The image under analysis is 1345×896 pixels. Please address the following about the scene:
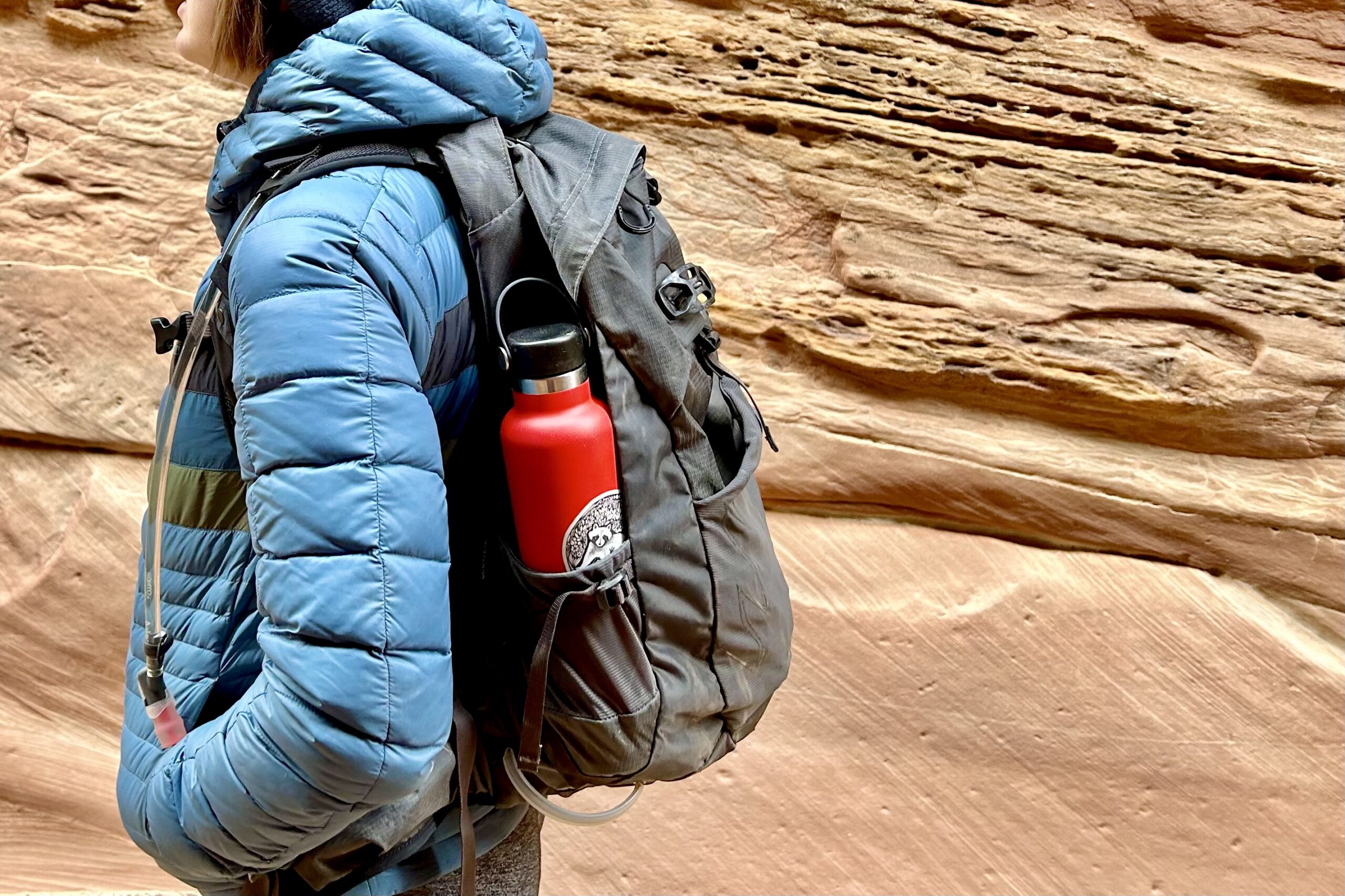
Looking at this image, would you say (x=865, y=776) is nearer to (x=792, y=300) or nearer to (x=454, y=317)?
(x=792, y=300)

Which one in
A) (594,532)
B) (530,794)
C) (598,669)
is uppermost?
(594,532)

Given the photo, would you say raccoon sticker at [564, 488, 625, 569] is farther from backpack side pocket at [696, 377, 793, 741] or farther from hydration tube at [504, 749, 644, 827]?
hydration tube at [504, 749, 644, 827]

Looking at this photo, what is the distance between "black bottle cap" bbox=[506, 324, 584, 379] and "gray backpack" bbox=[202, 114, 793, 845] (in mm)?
14

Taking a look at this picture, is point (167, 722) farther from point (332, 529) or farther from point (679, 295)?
point (679, 295)

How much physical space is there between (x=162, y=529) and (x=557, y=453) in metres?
0.36

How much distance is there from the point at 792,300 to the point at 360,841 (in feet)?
4.56

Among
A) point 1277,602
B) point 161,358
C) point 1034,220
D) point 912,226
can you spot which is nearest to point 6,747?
point 161,358

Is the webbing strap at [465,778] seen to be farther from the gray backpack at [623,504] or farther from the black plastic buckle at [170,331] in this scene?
the black plastic buckle at [170,331]

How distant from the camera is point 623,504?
947 mm

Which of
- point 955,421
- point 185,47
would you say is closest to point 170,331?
point 185,47

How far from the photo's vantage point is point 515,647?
978 mm

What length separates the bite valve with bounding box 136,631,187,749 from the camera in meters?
0.92

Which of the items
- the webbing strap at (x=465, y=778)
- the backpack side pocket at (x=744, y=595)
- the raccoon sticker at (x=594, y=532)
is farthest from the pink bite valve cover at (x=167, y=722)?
the backpack side pocket at (x=744, y=595)

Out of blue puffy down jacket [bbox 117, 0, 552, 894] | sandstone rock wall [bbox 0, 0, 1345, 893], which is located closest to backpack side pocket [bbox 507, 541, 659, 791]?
blue puffy down jacket [bbox 117, 0, 552, 894]
